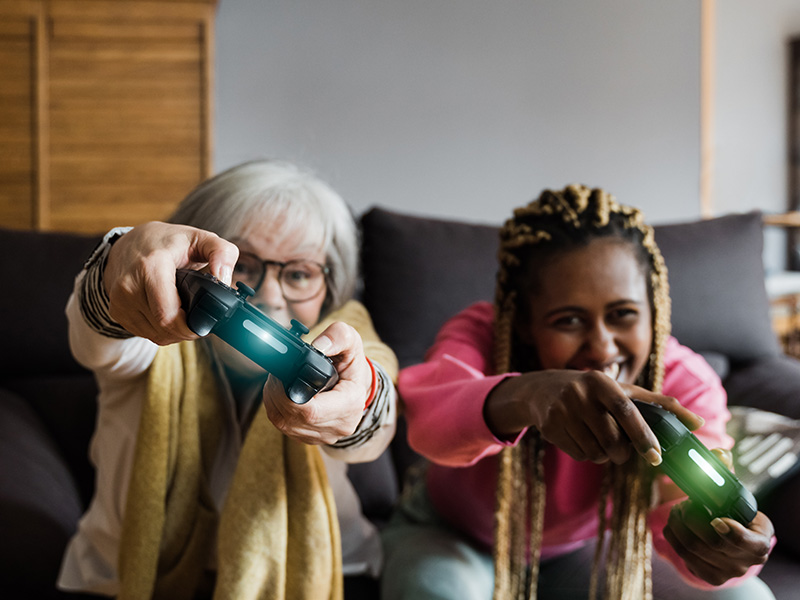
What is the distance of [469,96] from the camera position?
2672 millimetres

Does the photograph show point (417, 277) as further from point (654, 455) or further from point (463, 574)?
point (654, 455)

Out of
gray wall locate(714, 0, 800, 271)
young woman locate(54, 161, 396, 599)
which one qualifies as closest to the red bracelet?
young woman locate(54, 161, 396, 599)

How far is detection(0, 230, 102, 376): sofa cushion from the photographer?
1173 millimetres

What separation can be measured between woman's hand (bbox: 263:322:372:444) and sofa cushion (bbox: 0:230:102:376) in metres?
0.82

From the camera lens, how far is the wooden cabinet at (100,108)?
2.21 metres

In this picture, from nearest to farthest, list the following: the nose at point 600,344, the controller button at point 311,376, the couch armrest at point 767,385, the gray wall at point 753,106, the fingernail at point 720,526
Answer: the controller button at point 311,376 → the fingernail at point 720,526 → the nose at point 600,344 → the couch armrest at point 767,385 → the gray wall at point 753,106

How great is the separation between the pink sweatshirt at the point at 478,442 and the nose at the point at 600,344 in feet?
0.35

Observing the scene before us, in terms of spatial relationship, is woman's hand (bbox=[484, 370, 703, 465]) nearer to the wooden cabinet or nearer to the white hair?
the white hair

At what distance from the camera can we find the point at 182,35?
2248 millimetres

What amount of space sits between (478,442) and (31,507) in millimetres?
615

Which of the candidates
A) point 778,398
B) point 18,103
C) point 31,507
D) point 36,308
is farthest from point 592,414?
point 18,103

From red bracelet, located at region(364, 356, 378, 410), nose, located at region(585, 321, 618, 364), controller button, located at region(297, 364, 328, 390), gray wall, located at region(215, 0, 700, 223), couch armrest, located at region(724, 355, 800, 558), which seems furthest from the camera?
gray wall, located at region(215, 0, 700, 223)

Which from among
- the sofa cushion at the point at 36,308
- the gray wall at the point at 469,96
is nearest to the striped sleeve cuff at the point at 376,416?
the sofa cushion at the point at 36,308

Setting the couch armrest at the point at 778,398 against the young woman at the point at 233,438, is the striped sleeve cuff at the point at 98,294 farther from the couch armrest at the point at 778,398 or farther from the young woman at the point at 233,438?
the couch armrest at the point at 778,398
